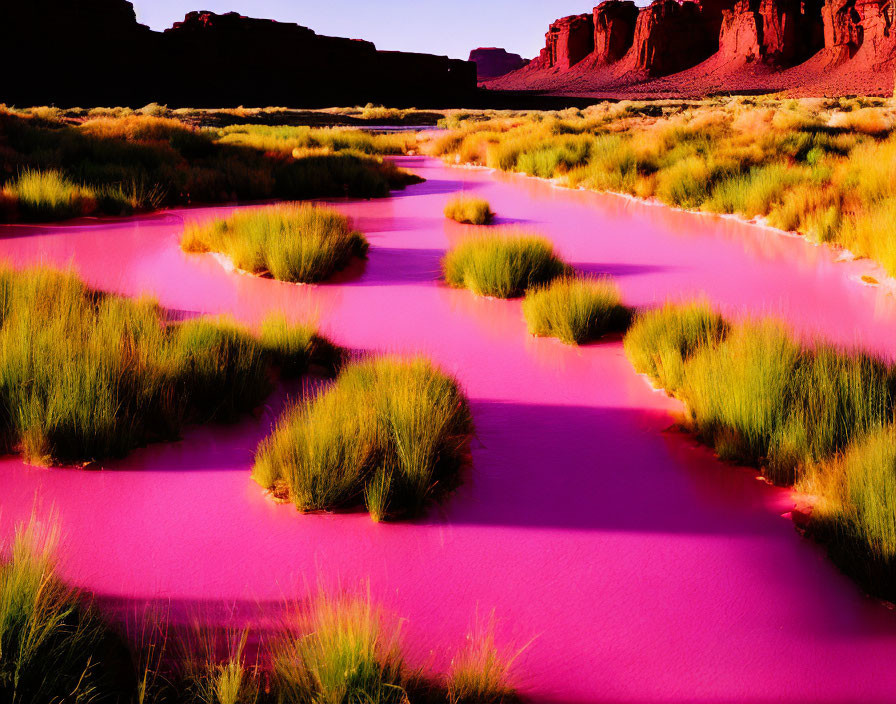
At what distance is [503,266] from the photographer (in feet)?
21.5

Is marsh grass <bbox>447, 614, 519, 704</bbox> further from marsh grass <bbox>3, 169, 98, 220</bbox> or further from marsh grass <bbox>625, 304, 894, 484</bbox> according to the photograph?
marsh grass <bbox>3, 169, 98, 220</bbox>

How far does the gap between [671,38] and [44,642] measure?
365 ft

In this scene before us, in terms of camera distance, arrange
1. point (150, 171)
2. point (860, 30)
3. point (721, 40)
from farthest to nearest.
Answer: point (721, 40) → point (860, 30) → point (150, 171)

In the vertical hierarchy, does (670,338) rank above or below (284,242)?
below

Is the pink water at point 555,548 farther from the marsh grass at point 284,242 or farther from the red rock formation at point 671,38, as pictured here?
the red rock formation at point 671,38

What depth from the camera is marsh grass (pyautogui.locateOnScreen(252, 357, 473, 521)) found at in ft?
→ 9.77

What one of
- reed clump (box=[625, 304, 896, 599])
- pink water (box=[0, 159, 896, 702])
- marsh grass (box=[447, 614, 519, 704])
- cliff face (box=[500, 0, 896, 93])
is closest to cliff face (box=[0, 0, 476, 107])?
cliff face (box=[500, 0, 896, 93])

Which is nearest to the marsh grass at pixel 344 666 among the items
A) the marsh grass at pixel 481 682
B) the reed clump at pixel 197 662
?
the reed clump at pixel 197 662

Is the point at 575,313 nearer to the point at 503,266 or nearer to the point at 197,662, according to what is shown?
the point at 503,266

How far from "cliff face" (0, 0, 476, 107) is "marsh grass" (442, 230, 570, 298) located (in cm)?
5852

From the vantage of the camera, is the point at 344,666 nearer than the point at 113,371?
Yes

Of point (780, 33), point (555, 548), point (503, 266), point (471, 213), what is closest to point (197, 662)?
point (555, 548)

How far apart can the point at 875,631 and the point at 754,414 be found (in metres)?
1.23

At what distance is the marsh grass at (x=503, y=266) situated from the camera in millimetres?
6488
